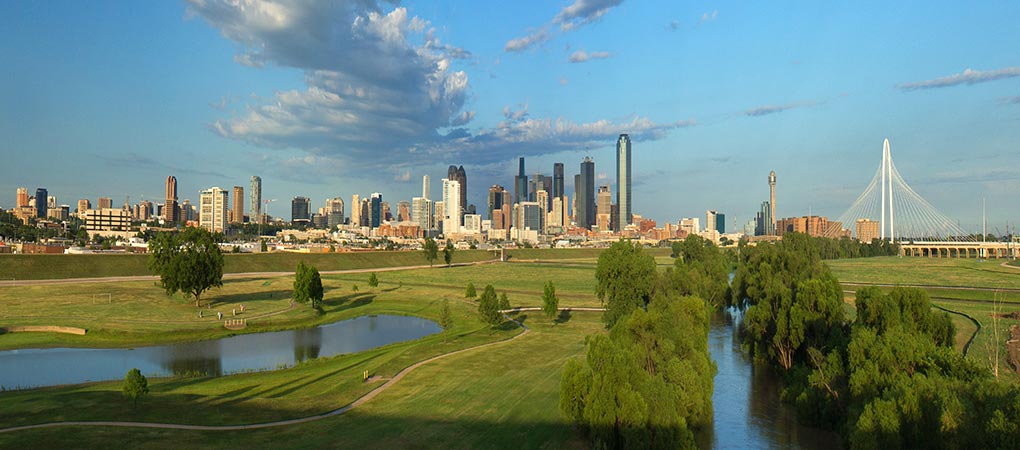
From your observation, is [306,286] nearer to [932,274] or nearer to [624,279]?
[624,279]

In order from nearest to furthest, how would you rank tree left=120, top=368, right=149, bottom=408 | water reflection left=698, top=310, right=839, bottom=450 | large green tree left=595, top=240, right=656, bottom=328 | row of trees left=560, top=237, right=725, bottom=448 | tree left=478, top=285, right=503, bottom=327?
row of trees left=560, top=237, right=725, bottom=448
tree left=120, top=368, right=149, bottom=408
water reflection left=698, top=310, right=839, bottom=450
large green tree left=595, top=240, right=656, bottom=328
tree left=478, top=285, right=503, bottom=327

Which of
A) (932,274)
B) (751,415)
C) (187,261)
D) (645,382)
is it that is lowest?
(751,415)

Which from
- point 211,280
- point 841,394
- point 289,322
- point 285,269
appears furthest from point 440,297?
point 841,394

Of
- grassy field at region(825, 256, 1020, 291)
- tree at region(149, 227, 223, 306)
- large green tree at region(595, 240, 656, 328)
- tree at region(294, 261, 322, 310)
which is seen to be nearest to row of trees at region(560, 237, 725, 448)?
large green tree at region(595, 240, 656, 328)

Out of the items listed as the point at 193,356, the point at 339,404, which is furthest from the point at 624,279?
the point at 193,356

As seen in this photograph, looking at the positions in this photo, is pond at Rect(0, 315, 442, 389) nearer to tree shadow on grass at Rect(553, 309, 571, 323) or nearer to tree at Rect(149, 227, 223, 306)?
tree shadow on grass at Rect(553, 309, 571, 323)

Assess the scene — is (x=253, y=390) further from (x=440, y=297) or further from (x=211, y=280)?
(x=440, y=297)
